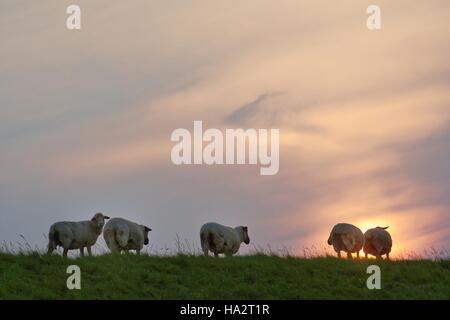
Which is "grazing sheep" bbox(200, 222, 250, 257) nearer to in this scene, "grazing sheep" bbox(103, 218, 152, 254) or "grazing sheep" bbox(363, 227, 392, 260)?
"grazing sheep" bbox(103, 218, 152, 254)

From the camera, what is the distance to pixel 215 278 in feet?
85.1

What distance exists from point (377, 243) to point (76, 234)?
1221 cm

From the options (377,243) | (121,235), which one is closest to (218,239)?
(121,235)

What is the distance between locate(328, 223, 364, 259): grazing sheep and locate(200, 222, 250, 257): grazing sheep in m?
3.64

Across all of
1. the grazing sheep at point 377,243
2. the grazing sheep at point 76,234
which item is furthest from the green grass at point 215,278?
the grazing sheep at point 377,243

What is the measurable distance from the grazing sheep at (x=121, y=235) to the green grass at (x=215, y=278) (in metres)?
5.33

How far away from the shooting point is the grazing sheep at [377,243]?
37.7m

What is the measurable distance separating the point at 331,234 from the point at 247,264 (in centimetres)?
930

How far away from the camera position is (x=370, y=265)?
2764 centimetres
